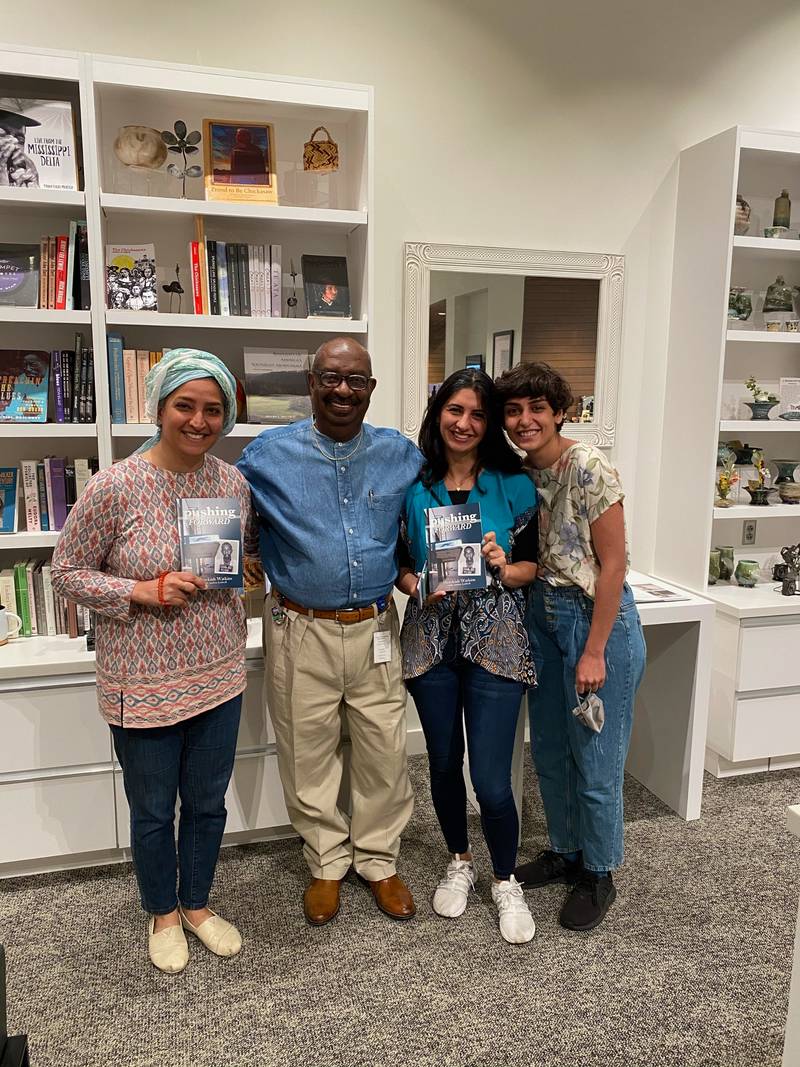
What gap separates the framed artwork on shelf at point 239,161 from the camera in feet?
8.55

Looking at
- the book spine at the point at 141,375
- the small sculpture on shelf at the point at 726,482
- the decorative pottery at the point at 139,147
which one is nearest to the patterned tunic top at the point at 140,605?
the book spine at the point at 141,375

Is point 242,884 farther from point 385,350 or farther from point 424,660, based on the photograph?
point 385,350

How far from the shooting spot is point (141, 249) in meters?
2.61

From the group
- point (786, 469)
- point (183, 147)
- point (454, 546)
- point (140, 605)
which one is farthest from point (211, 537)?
point (786, 469)

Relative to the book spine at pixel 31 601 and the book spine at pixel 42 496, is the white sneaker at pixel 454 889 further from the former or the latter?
the book spine at pixel 42 496

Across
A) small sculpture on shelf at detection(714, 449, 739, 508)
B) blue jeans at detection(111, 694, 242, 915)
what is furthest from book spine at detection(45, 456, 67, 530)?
small sculpture on shelf at detection(714, 449, 739, 508)

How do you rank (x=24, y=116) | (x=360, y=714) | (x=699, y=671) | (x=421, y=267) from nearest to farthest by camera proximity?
(x=360, y=714), (x=24, y=116), (x=699, y=671), (x=421, y=267)

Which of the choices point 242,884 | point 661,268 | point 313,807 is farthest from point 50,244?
point 661,268

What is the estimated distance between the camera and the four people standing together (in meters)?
1.91

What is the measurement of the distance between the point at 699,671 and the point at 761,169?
7.13ft

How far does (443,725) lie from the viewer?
2168 mm

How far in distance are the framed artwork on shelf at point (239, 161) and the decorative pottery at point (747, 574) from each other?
7.77 ft

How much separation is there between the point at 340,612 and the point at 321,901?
2.81 feet

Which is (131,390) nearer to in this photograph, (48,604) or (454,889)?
(48,604)
